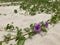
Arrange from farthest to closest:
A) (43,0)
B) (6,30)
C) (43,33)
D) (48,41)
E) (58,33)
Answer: (43,0) → (6,30) → (43,33) → (58,33) → (48,41)

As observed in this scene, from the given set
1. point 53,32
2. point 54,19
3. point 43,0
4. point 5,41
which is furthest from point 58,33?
point 43,0

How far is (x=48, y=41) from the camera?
111 inches

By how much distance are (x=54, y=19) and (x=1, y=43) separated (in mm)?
1582

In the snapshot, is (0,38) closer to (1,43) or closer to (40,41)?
(1,43)

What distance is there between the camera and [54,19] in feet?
13.6

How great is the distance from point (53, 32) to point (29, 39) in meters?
0.38

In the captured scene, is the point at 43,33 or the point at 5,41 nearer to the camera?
the point at 5,41

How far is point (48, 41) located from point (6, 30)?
1.31 meters

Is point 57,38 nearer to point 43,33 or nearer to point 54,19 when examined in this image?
point 43,33

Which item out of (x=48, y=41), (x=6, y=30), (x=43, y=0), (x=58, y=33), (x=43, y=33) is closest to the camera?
(x=48, y=41)

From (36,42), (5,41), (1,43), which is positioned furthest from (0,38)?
(36,42)

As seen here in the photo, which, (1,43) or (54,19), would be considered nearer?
(1,43)

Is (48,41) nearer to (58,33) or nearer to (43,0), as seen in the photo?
(58,33)

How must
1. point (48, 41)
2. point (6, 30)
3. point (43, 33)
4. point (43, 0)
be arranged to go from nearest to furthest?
1. point (48, 41)
2. point (43, 33)
3. point (6, 30)
4. point (43, 0)
